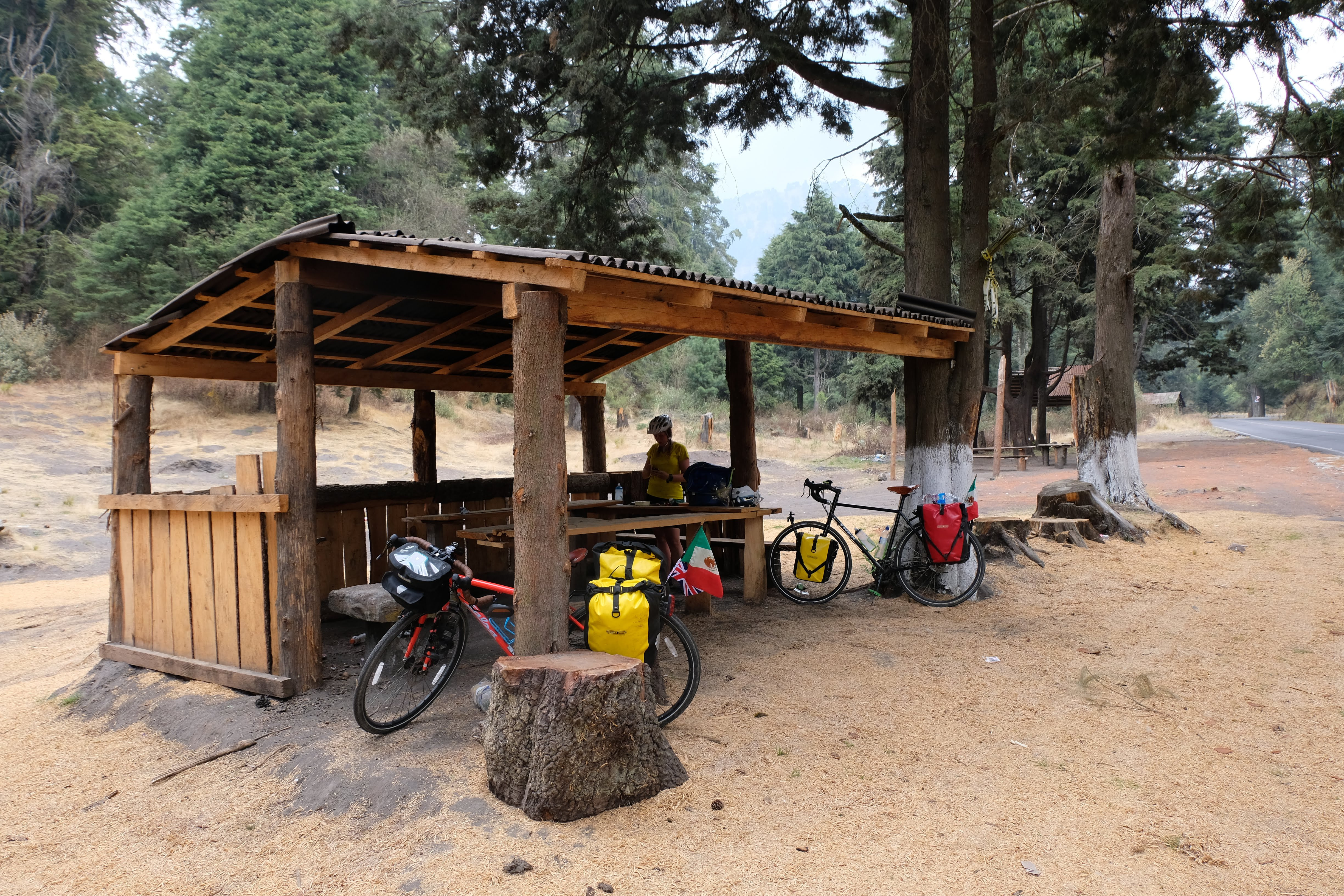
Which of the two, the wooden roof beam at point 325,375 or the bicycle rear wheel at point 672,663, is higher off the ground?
the wooden roof beam at point 325,375

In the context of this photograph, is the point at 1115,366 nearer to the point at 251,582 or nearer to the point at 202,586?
the point at 251,582

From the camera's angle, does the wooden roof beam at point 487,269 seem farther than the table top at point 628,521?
No

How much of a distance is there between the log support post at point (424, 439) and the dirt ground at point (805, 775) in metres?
2.34

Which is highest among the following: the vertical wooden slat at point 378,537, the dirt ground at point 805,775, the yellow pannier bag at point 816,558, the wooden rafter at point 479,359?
the wooden rafter at point 479,359

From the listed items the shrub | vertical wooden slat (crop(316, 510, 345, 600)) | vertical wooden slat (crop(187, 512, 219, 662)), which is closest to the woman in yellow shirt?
vertical wooden slat (crop(316, 510, 345, 600))

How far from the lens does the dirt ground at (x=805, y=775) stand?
10.6 feet

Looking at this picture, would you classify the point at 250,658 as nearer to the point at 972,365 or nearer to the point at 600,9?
the point at 972,365

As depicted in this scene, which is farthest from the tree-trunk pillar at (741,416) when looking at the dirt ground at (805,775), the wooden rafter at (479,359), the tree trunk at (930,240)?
the wooden rafter at (479,359)

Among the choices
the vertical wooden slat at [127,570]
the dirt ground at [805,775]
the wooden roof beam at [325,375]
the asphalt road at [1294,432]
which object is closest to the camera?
the dirt ground at [805,775]

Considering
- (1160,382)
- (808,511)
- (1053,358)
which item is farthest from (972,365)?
(1160,382)

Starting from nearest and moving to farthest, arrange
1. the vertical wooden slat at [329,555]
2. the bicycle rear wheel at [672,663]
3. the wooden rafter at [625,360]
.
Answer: the bicycle rear wheel at [672,663] → the vertical wooden slat at [329,555] → the wooden rafter at [625,360]

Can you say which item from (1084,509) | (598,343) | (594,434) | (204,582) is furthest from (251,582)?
(1084,509)

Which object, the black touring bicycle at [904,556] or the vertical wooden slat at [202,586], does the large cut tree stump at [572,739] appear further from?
the black touring bicycle at [904,556]

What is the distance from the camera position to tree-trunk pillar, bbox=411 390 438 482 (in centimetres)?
859
